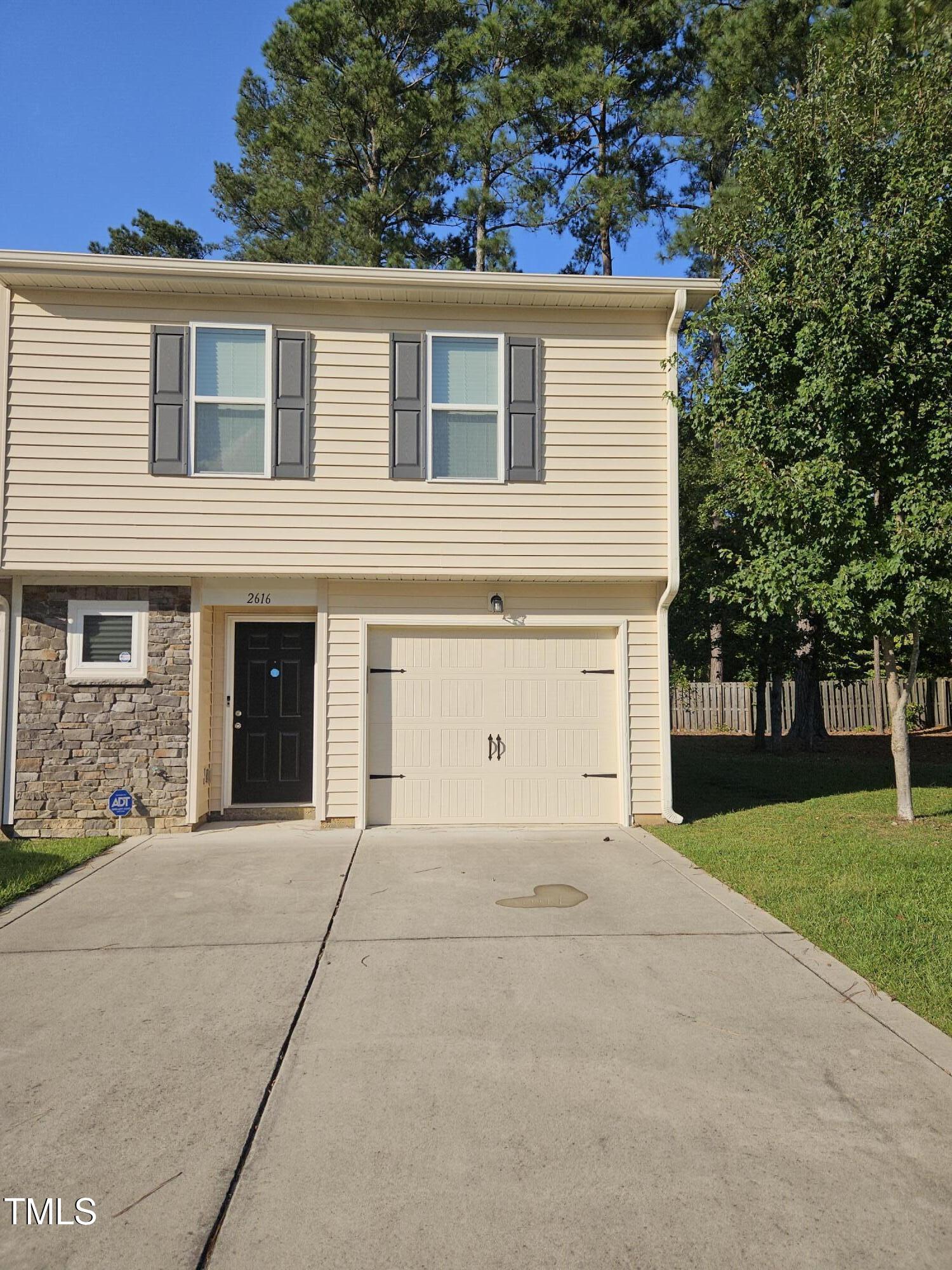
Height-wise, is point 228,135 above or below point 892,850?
above

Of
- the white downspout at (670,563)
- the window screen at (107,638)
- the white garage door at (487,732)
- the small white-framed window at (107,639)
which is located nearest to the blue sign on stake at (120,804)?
the small white-framed window at (107,639)

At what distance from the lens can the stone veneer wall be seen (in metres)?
7.77

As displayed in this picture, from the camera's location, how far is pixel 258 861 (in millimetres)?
6715

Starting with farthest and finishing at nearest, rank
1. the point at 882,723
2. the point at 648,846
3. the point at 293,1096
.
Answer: the point at 882,723 < the point at 648,846 < the point at 293,1096

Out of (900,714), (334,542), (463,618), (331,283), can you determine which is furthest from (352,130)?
(900,714)

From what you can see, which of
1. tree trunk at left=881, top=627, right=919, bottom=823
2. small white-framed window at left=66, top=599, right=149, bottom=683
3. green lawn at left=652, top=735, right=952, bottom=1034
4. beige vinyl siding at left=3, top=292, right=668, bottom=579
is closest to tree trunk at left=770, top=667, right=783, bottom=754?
green lawn at left=652, top=735, right=952, bottom=1034

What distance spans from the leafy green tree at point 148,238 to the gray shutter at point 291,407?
469 inches

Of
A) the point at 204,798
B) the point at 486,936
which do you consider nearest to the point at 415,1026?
the point at 486,936

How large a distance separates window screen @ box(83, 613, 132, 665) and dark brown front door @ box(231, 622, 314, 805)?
112cm

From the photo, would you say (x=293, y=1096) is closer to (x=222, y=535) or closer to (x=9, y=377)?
(x=222, y=535)

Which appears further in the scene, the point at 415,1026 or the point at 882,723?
the point at 882,723

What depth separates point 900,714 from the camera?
27.7 feet

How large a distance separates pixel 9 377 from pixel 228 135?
516 inches

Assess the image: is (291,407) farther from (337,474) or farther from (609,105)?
(609,105)
